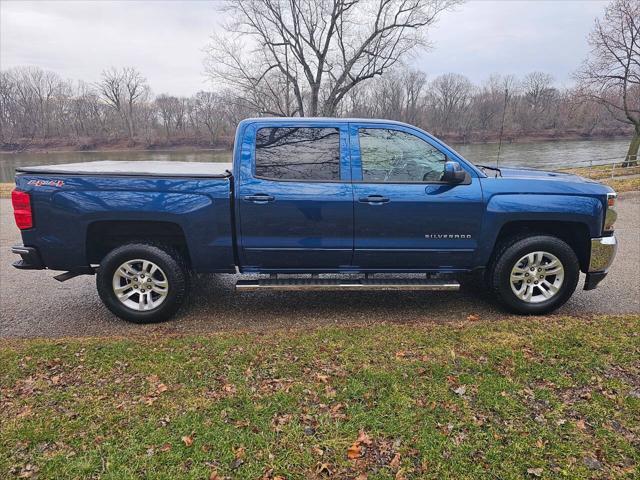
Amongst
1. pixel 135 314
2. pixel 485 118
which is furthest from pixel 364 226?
pixel 485 118

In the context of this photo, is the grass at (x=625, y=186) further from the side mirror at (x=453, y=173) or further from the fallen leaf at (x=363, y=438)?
the fallen leaf at (x=363, y=438)

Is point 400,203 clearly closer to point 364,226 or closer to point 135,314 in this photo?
point 364,226

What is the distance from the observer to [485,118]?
6188cm

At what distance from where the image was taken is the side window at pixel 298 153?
401cm

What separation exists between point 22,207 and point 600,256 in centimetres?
556

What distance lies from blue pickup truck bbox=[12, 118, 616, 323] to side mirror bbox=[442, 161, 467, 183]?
1 centimetres

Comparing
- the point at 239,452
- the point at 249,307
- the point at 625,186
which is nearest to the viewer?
the point at 239,452

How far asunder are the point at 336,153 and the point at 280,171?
1.88 ft

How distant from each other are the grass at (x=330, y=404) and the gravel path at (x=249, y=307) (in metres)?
0.45

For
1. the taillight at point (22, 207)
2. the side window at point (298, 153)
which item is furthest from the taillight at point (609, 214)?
the taillight at point (22, 207)

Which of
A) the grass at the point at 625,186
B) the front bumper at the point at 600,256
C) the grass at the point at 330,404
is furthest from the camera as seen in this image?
the grass at the point at 625,186

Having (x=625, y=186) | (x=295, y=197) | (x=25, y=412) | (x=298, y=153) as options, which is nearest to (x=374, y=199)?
(x=295, y=197)

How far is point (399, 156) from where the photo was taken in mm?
4105

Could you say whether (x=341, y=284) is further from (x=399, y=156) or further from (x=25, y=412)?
(x=25, y=412)
